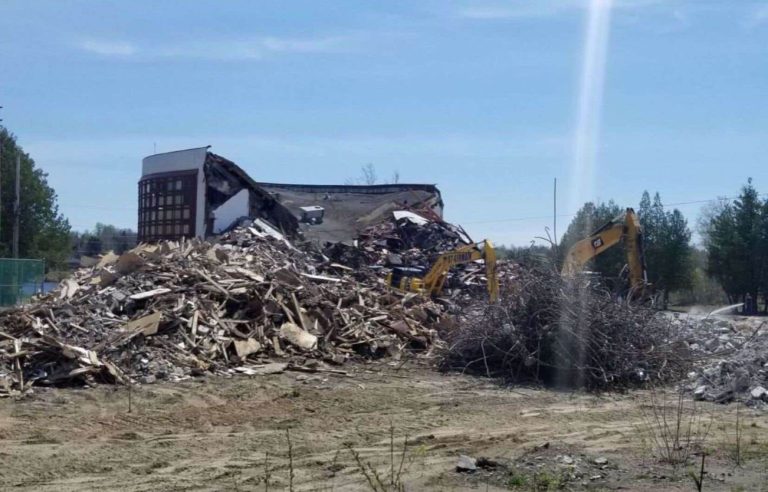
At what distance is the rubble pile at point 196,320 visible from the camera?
1494cm

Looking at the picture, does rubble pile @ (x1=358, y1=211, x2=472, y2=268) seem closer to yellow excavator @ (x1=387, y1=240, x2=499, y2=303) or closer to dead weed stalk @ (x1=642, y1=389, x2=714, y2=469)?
yellow excavator @ (x1=387, y1=240, x2=499, y2=303)

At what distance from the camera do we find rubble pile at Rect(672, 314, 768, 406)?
14.2 m

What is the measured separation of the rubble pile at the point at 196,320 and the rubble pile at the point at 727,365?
17.7ft

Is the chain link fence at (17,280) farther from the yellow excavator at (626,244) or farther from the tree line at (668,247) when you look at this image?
the tree line at (668,247)

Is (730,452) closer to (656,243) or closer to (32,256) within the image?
(656,243)

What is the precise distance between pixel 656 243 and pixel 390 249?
23.2 m

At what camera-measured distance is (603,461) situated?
8.78 m

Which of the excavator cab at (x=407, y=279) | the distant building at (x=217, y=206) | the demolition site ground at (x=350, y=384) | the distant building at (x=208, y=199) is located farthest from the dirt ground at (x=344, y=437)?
the distant building at (x=217, y=206)

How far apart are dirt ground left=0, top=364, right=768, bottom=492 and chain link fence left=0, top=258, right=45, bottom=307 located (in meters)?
18.9

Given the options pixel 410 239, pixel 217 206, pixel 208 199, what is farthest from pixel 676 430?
pixel 208 199

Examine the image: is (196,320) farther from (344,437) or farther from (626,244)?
(626,244)

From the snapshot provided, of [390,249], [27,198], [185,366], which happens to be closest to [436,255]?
[390,249]

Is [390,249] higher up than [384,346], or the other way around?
[390,249]

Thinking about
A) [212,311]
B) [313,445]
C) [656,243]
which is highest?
[656,243]
